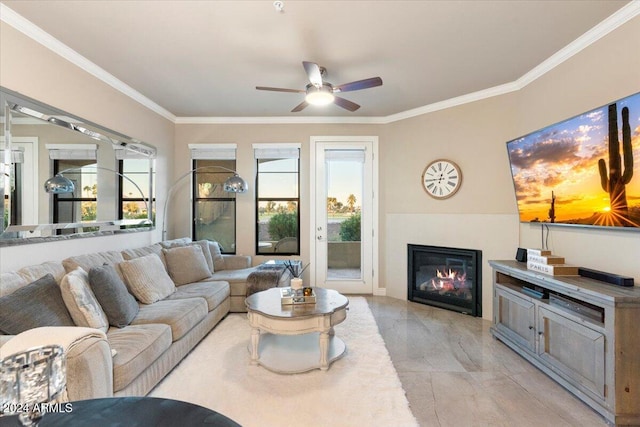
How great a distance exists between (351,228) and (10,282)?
3.90 metres

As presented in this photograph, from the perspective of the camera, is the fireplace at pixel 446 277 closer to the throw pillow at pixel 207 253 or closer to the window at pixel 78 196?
the throw pillow at pixel 207 253

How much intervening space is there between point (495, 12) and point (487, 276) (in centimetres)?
286

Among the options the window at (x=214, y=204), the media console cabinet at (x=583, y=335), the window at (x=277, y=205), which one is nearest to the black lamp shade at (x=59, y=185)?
the window at (x=214, y=204)

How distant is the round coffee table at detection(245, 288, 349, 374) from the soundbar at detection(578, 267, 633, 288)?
1.96 meters

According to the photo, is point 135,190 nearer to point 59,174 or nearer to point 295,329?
point 59,174

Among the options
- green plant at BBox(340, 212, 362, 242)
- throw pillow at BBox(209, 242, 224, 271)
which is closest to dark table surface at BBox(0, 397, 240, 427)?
throw pillow at BBox(209, 242, 224, 271)

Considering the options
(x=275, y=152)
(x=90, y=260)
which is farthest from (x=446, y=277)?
(x=90, y=260)

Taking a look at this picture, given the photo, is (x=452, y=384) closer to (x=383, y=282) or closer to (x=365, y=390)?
(x=365, y=390)

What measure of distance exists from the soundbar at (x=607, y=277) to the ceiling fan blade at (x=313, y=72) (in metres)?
2.72

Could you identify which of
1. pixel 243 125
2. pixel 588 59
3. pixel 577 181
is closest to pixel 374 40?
pixel 588 59

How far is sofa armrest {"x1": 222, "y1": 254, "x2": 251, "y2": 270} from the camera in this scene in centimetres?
441

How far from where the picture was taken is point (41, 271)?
2229 mm

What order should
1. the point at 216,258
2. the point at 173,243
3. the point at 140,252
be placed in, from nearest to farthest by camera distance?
the point at 140,252, the point at 173,243, the point at 216,258

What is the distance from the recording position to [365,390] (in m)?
2.20
